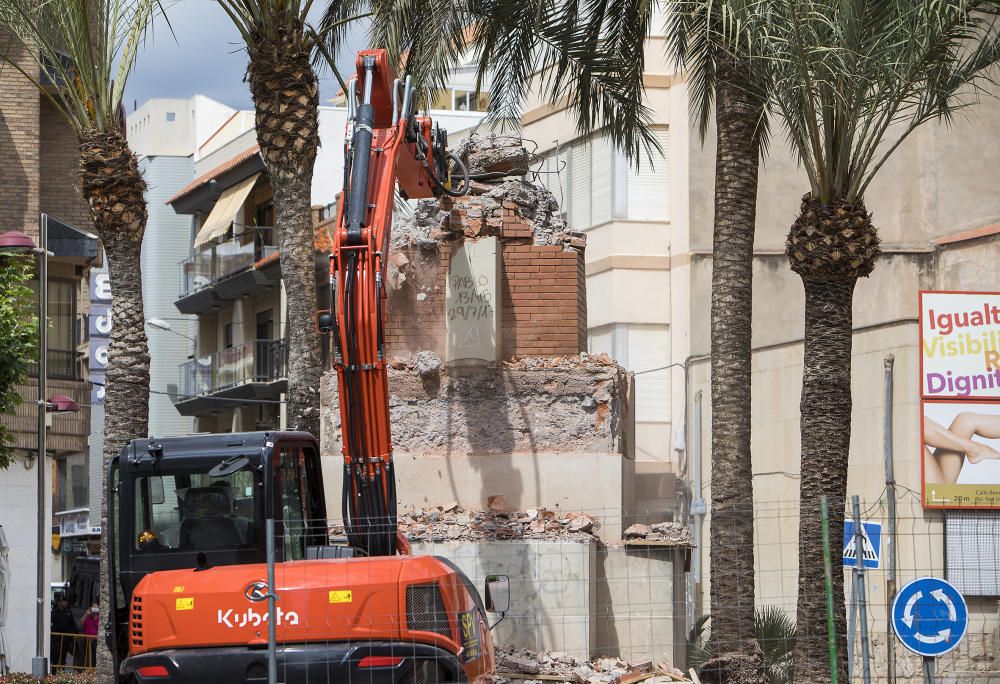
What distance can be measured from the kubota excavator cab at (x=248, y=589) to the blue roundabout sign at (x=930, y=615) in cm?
272

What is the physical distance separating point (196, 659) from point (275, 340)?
3026cm

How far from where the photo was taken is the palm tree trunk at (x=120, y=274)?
1447 centimetres

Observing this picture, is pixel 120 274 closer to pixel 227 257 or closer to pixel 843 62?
pixel 843 62

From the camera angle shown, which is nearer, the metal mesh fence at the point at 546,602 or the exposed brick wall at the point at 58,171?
the metal mesh fence at the point at 546,602

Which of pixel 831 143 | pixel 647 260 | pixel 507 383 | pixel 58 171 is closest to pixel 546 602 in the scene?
pixel 507 383

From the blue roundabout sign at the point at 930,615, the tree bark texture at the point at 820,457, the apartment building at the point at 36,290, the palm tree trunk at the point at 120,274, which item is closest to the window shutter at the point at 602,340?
the apartment building at the point at 36,290

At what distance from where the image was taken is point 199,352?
154ft

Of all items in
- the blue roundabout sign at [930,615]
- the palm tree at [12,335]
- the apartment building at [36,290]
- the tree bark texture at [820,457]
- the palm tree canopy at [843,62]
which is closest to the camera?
the blue roundabout sign at [930,615]

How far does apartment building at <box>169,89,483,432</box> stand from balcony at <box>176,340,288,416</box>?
0.03 m

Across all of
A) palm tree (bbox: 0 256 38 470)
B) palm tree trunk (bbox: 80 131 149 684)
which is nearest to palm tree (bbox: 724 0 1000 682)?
palm tree trunk (bbox: 80 131 149 684)

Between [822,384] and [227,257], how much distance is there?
33289 mm

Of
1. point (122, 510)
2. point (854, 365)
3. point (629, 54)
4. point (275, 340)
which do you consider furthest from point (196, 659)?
point (275, 340)

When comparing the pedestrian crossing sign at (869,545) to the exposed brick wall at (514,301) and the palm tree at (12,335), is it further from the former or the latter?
the palm tree at (12,335)

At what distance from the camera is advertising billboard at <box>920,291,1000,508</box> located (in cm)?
2239
